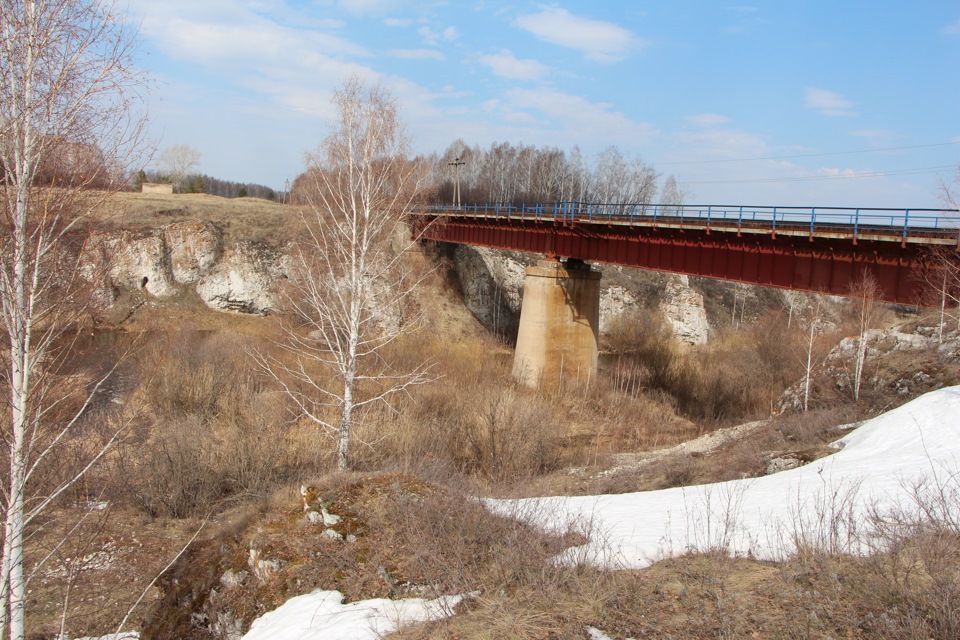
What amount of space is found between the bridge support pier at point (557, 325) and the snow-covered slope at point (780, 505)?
54.8 feet

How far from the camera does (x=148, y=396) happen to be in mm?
21453

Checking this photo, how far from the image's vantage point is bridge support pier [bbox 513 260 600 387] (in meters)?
30.0

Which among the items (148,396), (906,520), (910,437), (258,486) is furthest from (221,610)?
(148,396)

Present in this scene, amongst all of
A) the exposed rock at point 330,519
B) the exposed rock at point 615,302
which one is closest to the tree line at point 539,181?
the exposed rock at point 615,302

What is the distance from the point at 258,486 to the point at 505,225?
21534 millimetres

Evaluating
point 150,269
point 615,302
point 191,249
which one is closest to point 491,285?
point 615,302

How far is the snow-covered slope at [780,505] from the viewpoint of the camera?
25.8 ft

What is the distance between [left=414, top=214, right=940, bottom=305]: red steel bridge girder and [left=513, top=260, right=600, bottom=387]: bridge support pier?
1.35m

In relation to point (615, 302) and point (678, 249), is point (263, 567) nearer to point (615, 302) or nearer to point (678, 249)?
point (678, 249)

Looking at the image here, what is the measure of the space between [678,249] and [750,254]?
120 inches

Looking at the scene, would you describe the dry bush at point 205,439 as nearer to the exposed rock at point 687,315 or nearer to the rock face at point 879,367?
the rock face at point 879,367

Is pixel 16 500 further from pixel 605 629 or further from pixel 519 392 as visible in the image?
pixel 519 392

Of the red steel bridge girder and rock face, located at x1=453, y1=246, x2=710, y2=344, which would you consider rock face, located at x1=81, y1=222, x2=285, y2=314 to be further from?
the red steel bridge girder

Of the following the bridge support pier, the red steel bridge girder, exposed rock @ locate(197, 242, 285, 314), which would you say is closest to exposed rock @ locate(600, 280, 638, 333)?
the bridge support pier
